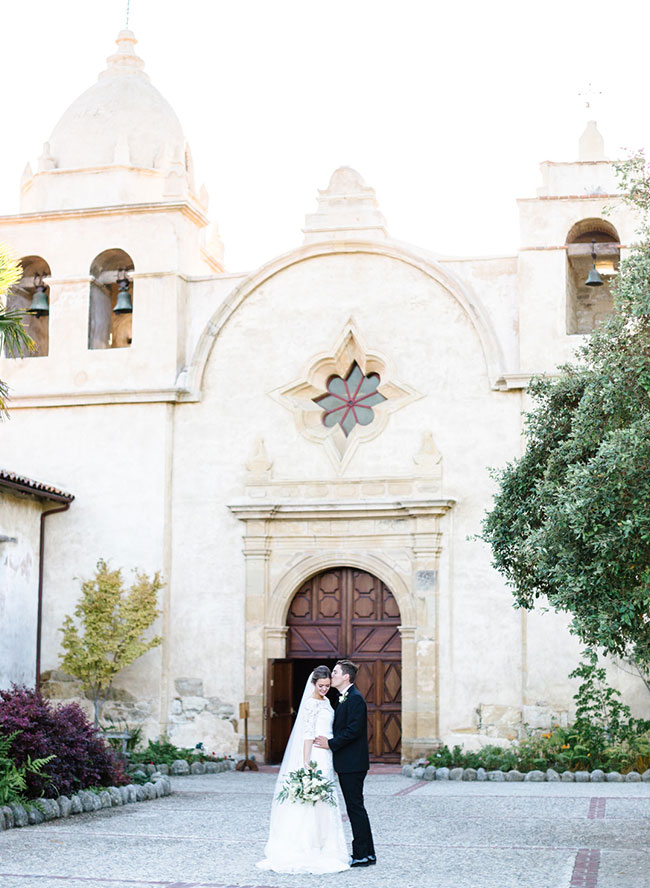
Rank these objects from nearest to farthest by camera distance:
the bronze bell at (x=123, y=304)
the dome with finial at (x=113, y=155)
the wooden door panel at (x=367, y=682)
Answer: the wooden door panel at (x=367, y=682) → the bronze bell at (x=123, y=304) → the dome with finial at (x=113, y=155)

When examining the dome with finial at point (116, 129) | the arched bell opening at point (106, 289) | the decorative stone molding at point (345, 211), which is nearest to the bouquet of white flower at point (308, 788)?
the decorative stone molding at point (345, 211)

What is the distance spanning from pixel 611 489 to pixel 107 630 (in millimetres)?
11325

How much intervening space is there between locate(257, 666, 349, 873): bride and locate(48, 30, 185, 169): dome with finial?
45.9 ft

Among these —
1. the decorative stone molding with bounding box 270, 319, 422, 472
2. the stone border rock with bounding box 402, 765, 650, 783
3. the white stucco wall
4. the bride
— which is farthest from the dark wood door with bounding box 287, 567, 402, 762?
the bride

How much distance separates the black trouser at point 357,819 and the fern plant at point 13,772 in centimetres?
339

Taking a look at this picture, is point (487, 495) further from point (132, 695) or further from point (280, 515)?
point (132, 695)

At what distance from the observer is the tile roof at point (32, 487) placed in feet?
59.5

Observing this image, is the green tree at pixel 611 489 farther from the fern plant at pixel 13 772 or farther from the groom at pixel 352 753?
the fern plant at pixel 13 772

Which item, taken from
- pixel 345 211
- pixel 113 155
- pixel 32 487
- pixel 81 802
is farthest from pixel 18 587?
pixel 345 211

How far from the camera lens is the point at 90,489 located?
811 inches

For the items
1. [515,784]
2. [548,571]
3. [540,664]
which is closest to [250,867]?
[548,571]

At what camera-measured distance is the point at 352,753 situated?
9.78 meters

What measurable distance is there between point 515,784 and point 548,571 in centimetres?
638

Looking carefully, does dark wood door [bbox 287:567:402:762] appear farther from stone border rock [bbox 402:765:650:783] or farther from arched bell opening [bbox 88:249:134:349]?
arched bell opening [bbox 88:249:134:349]
